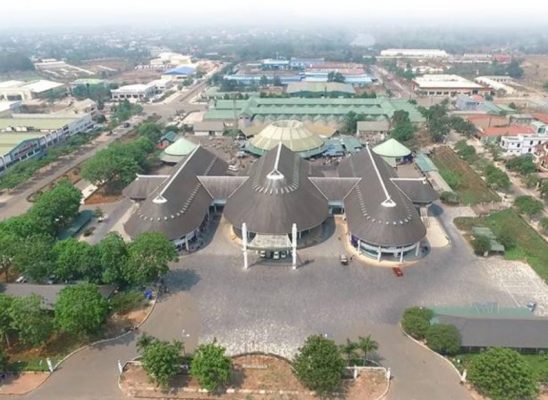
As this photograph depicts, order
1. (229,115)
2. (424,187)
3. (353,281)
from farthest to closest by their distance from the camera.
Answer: (229,115) < (424,187) < (353,281)

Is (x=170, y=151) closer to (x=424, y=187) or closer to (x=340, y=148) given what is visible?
(x=340, y=148)

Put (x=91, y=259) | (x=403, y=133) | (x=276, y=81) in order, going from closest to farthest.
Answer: (x=91, y=259)
(x=403, y=133)
(x=276, y=81)

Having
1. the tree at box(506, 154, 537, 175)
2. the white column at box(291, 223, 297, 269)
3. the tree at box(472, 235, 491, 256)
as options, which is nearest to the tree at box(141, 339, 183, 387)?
the white column at box(291, 223, 297, 269)

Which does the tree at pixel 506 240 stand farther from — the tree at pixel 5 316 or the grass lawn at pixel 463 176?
the tree at pixel 5 316

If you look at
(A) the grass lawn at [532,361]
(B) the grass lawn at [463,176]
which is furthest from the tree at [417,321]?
(B) the grass lawn at [463,176]

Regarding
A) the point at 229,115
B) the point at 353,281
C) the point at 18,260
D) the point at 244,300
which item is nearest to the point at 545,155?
the point at 353,281

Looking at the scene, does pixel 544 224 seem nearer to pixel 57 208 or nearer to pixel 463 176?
pixel 463 176

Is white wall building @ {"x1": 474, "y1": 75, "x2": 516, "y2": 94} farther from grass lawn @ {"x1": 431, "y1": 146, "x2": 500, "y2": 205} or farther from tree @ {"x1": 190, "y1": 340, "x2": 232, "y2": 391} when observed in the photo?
tree @ {"x1": 190, "y1": 340, "x2": 232, "y2": 391}

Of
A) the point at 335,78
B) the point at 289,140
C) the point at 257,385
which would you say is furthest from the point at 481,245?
the point at 335,78
